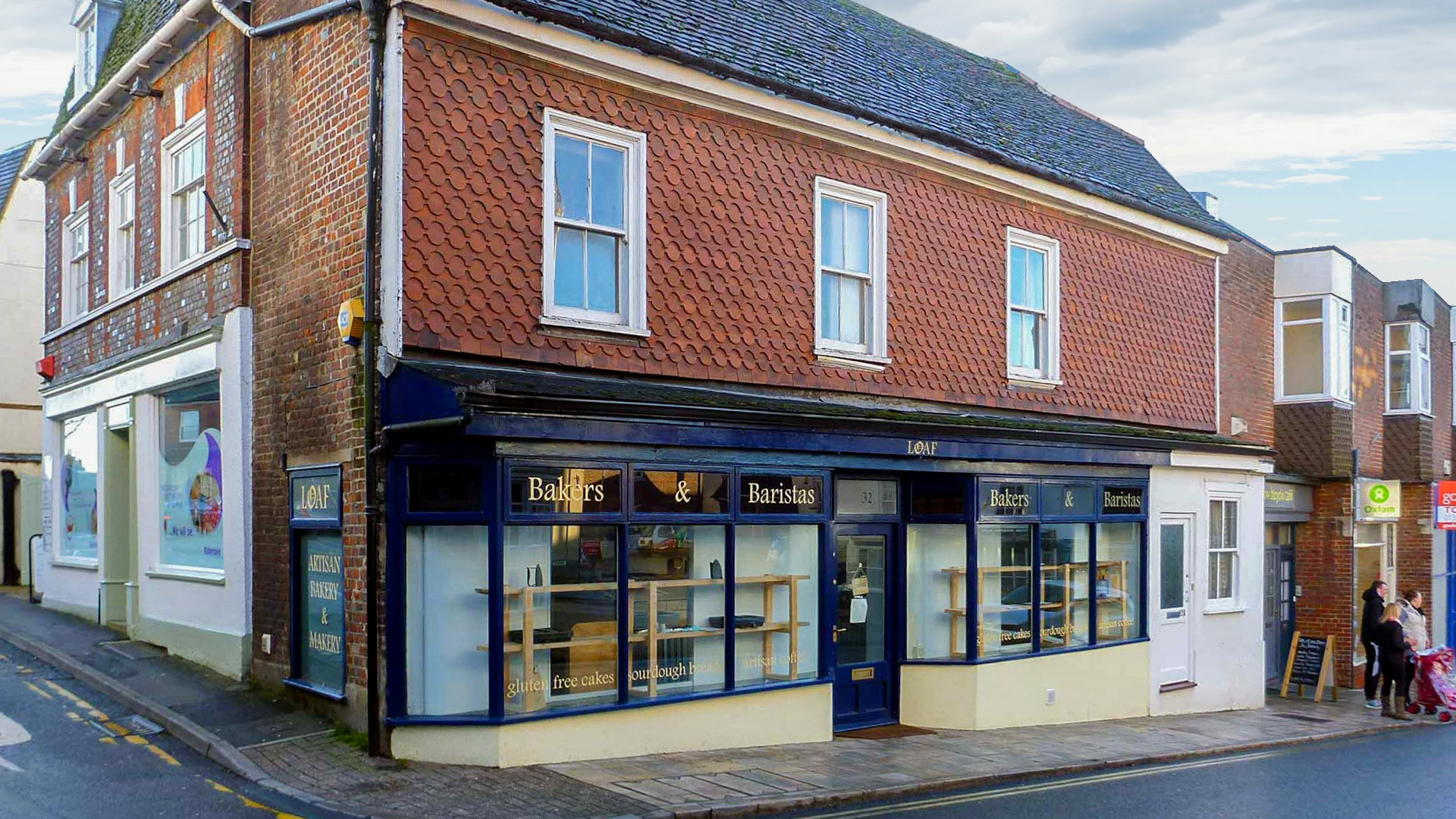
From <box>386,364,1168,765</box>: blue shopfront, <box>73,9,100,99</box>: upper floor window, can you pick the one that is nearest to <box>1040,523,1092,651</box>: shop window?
<box>386,364,1168,765</box>: blue shopfront

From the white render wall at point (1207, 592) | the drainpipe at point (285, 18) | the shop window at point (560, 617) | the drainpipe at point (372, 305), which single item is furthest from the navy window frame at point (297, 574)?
the white render wall at point (1207, 592)

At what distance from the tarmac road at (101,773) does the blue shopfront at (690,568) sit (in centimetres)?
147

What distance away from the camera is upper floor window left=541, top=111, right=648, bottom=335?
37.0 feet

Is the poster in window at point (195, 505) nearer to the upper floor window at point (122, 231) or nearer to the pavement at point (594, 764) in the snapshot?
the pavement at point (594, 764)

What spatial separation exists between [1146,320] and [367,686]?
12.3 meters

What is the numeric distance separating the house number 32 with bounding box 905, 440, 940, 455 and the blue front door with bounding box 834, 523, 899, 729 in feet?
3.63

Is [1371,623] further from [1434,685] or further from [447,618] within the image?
[447,618]

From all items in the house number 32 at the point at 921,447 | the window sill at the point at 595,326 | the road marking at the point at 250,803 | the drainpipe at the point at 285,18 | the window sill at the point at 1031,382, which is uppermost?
the drainpipe at the point at 285,18

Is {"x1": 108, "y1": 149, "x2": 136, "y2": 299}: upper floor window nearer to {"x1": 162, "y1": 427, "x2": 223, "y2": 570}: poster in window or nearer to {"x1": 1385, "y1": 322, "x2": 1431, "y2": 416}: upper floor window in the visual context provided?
{"x1": 162, "y1": 427, "x2": 223, "y2": 570}: poster in window

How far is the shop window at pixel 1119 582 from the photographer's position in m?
16.4

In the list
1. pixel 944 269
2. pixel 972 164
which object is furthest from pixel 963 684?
pixel 972 164

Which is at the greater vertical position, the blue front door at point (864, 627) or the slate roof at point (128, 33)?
the slate roof at point (128, 33)

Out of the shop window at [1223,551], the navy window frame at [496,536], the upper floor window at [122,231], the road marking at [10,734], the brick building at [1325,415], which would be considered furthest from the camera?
the brick building at [1325,415]

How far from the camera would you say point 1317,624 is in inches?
953
